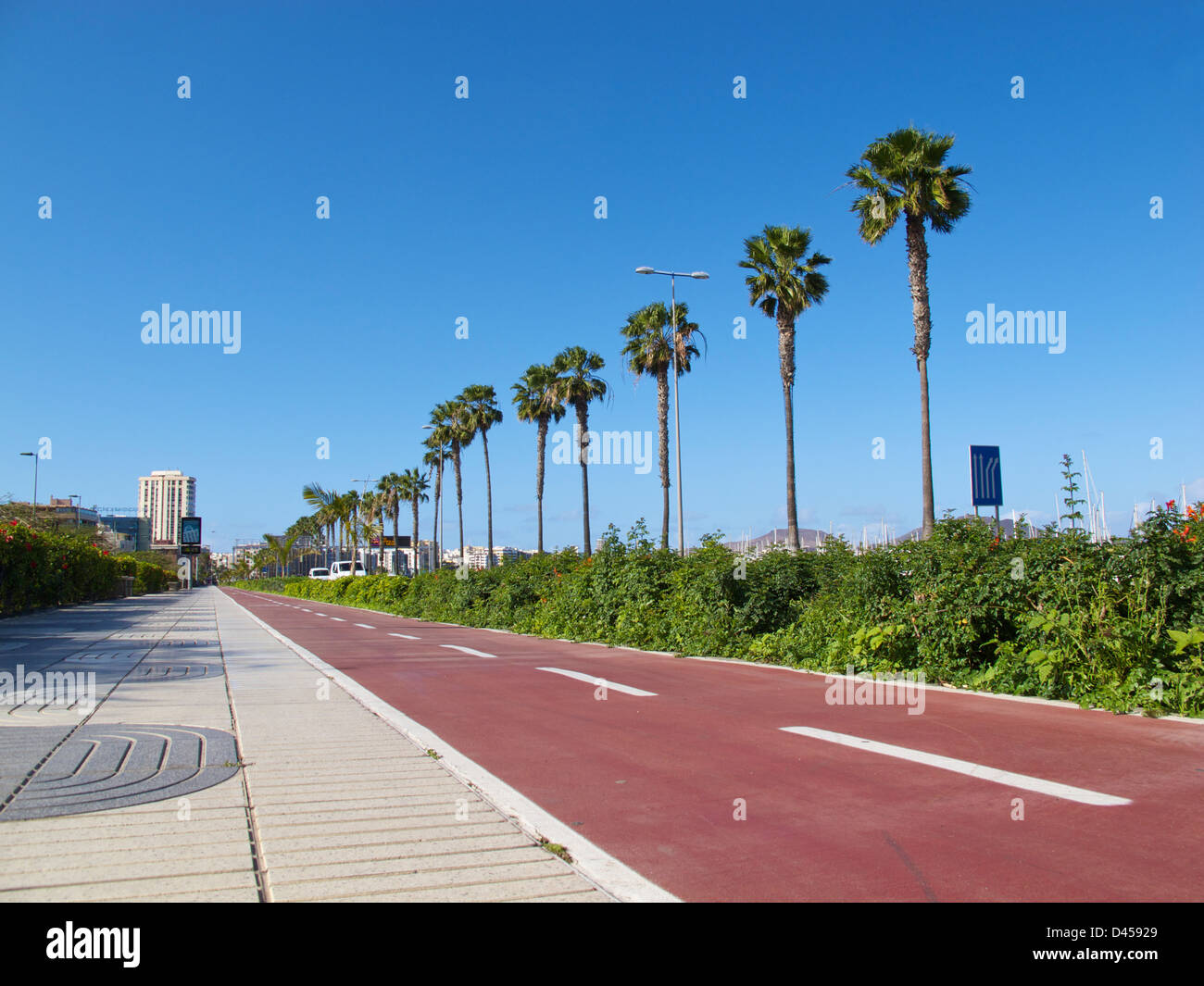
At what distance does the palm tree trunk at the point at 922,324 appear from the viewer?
2684 cm

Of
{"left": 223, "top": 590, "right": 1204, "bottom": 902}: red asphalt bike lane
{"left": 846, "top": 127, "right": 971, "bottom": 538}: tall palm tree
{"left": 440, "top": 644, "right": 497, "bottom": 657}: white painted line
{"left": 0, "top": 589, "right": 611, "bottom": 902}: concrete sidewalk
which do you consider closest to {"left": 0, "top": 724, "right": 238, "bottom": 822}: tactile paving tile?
{"left": 0, "top": 589, "right": 611, "bottom": 902}: concrete sidewalk

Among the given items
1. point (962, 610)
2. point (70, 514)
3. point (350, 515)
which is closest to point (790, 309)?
point (962, 610)

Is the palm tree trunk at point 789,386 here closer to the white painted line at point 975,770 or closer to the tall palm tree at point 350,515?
the white painted line at point 975,770

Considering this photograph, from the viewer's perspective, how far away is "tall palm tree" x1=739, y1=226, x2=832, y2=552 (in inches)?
1310

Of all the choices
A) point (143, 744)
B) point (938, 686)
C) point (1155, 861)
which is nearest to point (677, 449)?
point (938, 686)

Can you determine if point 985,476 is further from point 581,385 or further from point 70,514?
point 70,514

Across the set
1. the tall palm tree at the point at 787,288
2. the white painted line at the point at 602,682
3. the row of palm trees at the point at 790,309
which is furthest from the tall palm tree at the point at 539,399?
the white painted line at the point at 602,682

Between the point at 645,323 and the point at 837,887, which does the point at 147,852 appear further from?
the point at 645,323

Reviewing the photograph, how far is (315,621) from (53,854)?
2757 centimetres

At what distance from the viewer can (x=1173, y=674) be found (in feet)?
26.8

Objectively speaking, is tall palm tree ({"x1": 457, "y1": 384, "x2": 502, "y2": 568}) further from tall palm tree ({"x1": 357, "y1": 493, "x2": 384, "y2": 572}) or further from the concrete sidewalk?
the concrete sidewalk

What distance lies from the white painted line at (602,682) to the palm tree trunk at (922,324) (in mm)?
17048

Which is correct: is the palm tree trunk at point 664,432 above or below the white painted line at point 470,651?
above

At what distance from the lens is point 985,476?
62.3ft
